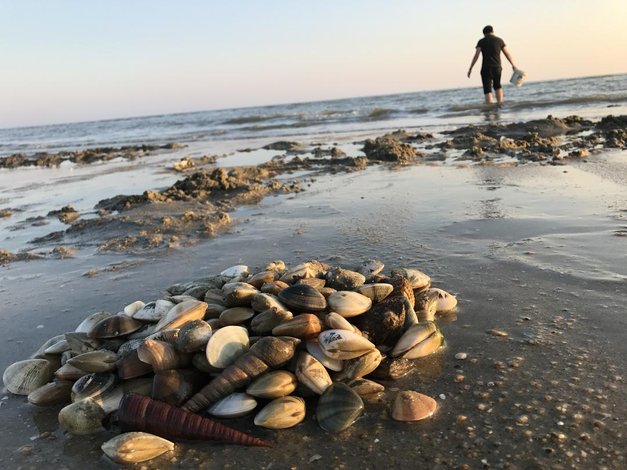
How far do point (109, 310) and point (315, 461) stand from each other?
2076 mm

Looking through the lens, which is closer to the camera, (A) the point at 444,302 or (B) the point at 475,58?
(A) the point at 444,302

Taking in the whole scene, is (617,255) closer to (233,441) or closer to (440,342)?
(440,342)

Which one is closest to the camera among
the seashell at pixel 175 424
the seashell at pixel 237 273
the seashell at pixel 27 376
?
the seashell at pixel 175 424

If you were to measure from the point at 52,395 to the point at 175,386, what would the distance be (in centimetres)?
63

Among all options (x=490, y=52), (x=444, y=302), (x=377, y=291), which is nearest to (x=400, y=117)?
(x=490, y=52)

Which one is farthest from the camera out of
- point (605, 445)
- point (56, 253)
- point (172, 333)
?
point (56, 253)

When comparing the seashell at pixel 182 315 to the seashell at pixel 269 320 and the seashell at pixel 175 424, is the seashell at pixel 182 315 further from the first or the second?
the seashell at pixel 175 424

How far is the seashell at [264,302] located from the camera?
2395mm

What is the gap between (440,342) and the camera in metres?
2.36

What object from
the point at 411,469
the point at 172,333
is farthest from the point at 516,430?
the point at 172,333

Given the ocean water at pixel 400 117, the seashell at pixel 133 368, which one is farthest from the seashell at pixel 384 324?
the ocean water at pixel 400 117

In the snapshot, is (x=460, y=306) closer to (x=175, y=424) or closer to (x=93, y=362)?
(x=175, y=424)

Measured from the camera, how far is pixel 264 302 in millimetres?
2402

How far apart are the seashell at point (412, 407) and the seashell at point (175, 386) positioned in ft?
2.80
